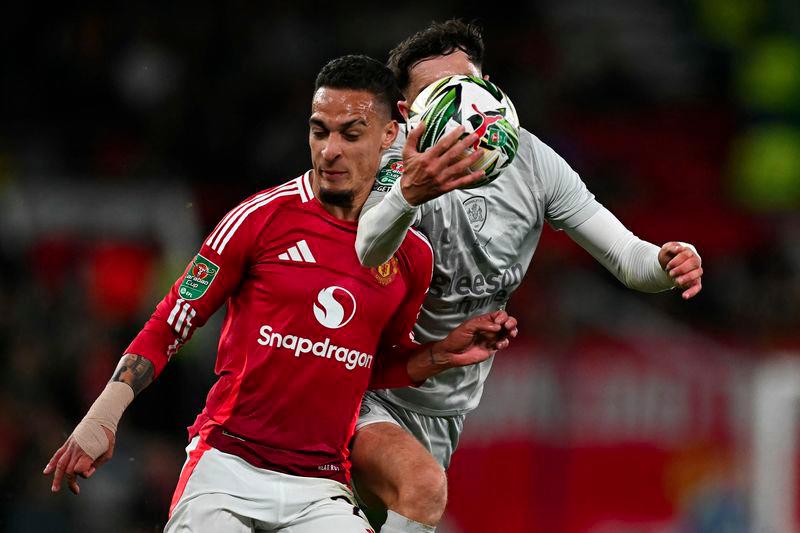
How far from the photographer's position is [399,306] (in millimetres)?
4059

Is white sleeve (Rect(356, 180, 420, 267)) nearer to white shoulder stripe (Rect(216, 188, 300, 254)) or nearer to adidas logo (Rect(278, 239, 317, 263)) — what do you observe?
adidas logo (Rect(278, 239, 317, 263))

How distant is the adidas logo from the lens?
3.82 m

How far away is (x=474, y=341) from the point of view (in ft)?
13.3

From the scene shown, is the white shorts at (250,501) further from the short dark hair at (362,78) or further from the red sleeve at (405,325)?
the short dark hair at (362,78)

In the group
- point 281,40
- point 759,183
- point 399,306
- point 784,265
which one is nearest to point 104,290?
point 281,40

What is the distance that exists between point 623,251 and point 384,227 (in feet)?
3.99

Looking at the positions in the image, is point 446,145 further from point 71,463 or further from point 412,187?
point 71,463

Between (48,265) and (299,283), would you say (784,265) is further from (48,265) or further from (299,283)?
(299,283)

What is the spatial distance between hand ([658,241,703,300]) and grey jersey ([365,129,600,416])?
0.54m

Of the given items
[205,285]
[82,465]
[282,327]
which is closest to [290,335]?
[282,327]

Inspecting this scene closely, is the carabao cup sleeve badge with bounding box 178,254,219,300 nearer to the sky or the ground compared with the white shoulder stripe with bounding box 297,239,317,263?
nearer to the ground

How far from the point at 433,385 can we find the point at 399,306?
2.13ft

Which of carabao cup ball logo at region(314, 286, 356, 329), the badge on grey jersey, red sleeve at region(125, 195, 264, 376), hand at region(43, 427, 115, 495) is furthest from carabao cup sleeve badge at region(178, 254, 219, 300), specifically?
the badge on grey jersey

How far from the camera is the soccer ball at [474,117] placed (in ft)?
12.0
